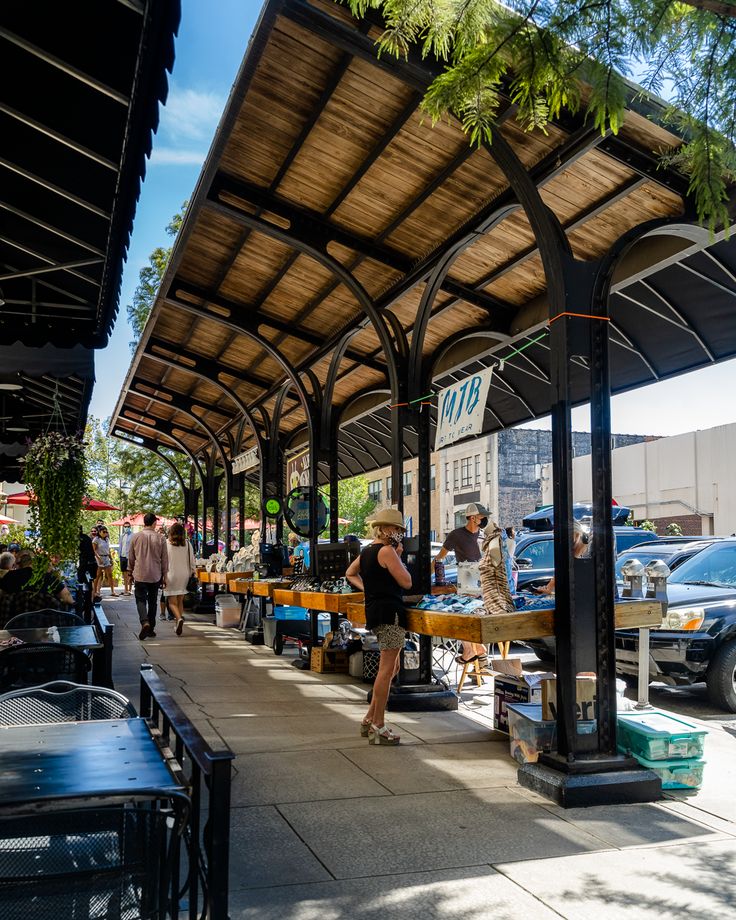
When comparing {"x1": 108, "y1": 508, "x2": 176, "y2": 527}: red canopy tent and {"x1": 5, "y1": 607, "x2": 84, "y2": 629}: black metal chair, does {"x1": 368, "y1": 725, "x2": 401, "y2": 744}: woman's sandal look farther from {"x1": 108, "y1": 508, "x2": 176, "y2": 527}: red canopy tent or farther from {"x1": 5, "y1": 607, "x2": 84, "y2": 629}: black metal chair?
{"x1": 108, "y1": 508, "x2": 176, "y2": 527}: red canopy tent

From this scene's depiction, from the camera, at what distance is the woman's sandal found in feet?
23.4

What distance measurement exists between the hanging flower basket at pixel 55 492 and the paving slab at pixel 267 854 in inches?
138

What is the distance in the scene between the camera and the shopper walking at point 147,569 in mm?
14250

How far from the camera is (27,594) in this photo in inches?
319

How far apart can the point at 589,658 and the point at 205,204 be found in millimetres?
5705

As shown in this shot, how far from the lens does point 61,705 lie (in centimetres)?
421

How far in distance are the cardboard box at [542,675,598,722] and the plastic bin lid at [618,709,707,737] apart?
0.95 ft

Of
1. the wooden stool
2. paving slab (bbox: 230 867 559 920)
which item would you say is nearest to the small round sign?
the wooden stool

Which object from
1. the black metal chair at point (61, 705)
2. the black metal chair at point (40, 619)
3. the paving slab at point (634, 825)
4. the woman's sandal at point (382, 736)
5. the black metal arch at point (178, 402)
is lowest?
the paving slab at point (634, 825)

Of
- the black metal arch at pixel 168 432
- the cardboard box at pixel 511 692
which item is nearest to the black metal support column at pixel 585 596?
the cardboard box at pixel 511 692

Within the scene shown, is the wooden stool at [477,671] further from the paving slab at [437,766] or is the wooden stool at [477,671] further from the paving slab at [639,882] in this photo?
the paving slab at [639,882]

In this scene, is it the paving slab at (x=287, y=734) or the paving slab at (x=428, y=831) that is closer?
the paving slab at (x=428, y=831)

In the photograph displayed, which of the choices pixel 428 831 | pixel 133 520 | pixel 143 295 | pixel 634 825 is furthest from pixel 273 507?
pixel 143 295

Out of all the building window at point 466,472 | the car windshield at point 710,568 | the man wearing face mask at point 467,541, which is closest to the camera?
the car windshield at point 710,568
